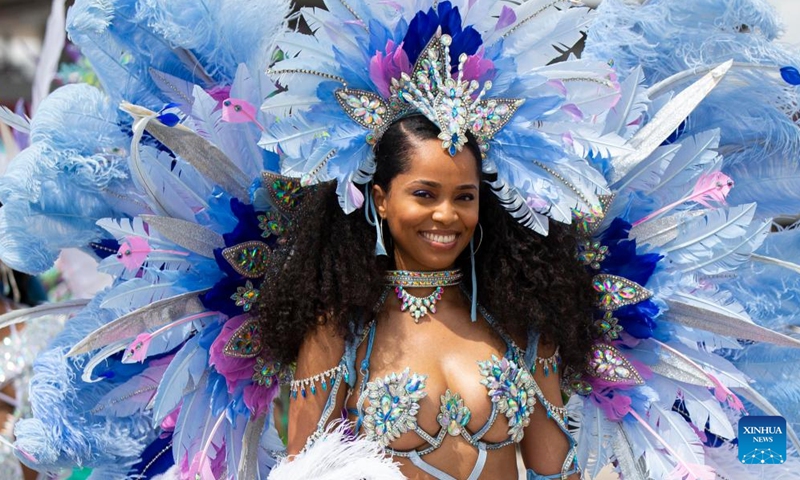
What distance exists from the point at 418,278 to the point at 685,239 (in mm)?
896

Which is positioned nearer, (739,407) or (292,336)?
(292,336)

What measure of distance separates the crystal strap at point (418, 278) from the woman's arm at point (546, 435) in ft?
1.16

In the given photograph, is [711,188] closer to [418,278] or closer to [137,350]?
[418,278]

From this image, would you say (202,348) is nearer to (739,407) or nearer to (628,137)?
(628,137)

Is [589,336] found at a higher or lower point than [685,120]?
lower

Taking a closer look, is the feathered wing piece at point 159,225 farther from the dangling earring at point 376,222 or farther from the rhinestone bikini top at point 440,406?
the rhinestone bikini top at point 440,406

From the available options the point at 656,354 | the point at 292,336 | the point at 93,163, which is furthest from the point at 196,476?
the point at 656,354

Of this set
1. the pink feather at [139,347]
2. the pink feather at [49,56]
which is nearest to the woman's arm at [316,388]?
the pink feather at [139,347]

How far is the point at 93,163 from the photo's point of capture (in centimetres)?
298

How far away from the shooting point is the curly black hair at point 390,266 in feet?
9.18

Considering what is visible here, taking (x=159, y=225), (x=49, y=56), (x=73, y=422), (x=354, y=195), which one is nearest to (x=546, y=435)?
(x=354, y=195)

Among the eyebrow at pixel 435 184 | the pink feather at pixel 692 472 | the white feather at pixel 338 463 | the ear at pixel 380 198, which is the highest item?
the eyebrow at pixel 435 184

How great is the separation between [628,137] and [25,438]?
2056 mm

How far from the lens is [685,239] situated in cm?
314
